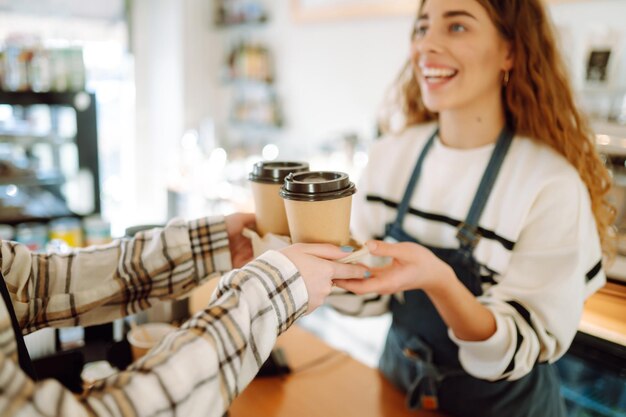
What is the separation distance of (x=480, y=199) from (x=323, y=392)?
0.60 metres

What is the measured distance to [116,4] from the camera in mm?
4469

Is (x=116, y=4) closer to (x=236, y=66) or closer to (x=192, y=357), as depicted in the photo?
(x=236, y=66)

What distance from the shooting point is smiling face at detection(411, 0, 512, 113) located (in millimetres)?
1251

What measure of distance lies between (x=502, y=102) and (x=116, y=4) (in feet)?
13.2

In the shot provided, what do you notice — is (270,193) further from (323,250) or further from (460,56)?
(460,56)

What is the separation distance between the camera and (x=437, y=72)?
4.27 ft

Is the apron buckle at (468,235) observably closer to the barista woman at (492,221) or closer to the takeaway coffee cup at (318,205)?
the barista woman at (492,221)

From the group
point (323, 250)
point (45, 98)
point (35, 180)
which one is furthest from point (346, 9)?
point (323, 250)

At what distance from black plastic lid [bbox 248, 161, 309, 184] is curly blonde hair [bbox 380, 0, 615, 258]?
0.62 metres

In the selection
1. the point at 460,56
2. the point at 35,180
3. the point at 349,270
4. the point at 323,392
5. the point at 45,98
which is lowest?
the point at 323,392

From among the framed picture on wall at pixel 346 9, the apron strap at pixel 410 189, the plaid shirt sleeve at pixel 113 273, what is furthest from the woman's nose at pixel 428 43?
the framed picture on wall at pixel 346 9

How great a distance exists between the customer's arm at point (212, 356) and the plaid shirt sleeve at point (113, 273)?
1.06ft

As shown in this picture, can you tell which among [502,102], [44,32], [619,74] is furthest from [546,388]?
[44,32]

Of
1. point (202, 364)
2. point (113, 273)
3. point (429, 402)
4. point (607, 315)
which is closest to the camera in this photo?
point (202, 364)
